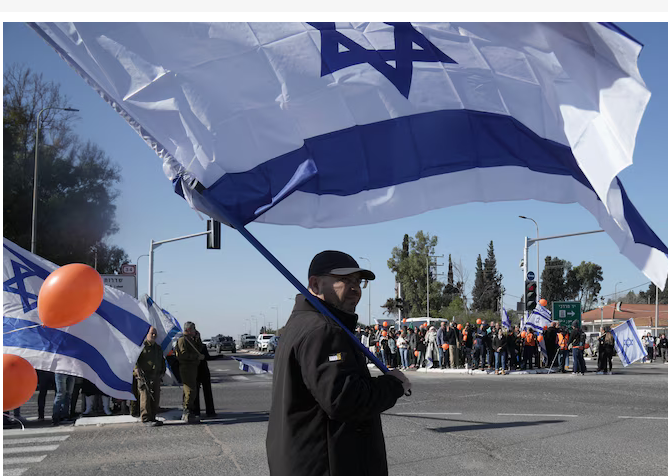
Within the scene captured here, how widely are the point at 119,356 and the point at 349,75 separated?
760cm

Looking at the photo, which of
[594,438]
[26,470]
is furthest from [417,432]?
[26,470]

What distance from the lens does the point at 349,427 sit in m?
3.17

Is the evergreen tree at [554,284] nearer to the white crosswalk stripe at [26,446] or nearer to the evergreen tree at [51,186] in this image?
the evergreen tree at [51,186]

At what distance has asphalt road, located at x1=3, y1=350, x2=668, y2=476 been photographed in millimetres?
7949

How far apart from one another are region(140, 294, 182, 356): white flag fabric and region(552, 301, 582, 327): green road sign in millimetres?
18574

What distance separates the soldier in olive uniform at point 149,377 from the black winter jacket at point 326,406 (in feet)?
30.3

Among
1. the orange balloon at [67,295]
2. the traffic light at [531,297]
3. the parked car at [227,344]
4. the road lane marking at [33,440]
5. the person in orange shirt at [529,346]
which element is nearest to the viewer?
the orange balloon at [67,295]

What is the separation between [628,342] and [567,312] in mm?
4799

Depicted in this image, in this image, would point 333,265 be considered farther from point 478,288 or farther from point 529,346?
point 478,288

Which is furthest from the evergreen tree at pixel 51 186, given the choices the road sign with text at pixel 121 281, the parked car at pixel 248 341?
the parked car at pixel 248 341

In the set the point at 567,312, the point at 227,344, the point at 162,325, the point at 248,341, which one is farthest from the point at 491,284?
the point at 162,325

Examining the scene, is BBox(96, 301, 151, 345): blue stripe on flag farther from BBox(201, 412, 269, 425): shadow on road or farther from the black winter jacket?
the black winter jacket

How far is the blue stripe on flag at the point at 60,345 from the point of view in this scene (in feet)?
33.4

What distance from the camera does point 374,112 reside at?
435cm
